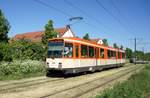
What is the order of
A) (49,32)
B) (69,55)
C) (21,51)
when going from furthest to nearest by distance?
(49,32)
(21,51)
(69,55)

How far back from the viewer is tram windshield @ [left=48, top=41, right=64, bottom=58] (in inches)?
765

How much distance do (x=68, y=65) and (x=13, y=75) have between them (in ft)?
14.3

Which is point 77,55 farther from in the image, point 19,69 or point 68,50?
point 19,69

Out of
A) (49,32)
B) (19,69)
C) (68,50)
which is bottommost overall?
(19,69)

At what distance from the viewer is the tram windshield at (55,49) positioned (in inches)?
765

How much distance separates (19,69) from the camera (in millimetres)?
21094

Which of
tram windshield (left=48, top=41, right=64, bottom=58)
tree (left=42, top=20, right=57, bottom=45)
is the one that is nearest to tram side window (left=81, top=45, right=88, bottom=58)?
tram windshield (left=48, top=41, right=64, bottom=58)

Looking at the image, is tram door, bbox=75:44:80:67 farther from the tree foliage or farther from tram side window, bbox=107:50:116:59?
tram side window, bbox=107:50:116:59

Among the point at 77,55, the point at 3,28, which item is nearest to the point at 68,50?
the point at 77,55

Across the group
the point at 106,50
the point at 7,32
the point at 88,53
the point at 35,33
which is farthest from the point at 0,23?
the point at 35,33

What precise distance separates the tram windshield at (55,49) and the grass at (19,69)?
105 inches

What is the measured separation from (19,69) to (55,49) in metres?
3.76

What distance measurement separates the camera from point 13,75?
19.6 meters

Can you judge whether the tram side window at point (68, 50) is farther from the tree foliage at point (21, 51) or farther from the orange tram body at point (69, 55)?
the tree foliage at point (21, 51)
